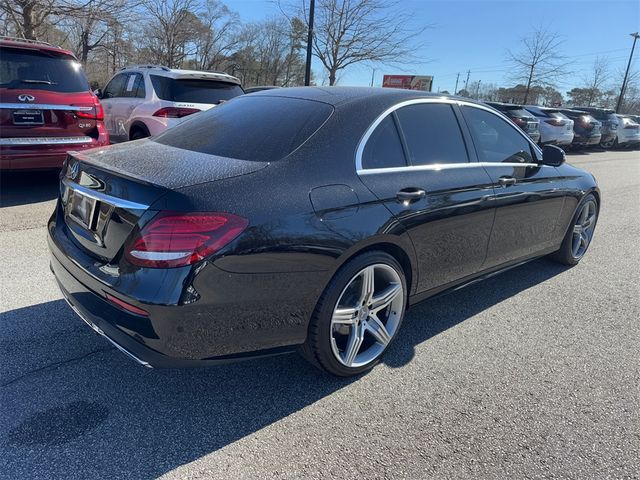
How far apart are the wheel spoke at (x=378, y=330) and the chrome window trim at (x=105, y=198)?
146 centimetres

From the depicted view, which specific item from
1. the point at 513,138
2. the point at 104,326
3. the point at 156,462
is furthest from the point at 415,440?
the point at 513,138

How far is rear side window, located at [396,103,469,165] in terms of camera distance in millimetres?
2947

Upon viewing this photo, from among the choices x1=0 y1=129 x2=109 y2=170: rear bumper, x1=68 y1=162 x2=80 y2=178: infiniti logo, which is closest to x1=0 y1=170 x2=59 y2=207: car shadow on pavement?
x1=0 y1=129 x2=109 y2=170: rear bumper

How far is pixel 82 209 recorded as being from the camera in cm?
241

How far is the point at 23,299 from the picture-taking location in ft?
10.8

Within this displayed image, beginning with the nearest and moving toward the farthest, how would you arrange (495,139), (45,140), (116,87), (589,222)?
(495,139), (589,222), (45,140), (116,87)

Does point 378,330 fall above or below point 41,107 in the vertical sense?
below

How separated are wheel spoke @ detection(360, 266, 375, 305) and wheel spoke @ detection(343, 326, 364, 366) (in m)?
0.17

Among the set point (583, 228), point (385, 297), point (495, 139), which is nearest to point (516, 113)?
point (583, 228)

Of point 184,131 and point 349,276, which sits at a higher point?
point 184,131

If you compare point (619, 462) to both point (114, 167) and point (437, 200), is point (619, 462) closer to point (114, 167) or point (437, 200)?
point (437, 200)

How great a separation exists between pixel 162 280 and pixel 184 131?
1.43 metres

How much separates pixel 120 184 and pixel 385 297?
1.60m

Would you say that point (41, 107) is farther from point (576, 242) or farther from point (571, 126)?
point (571, 126)
